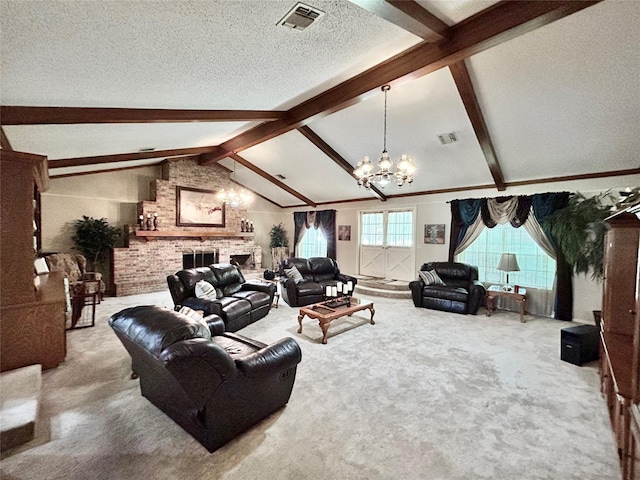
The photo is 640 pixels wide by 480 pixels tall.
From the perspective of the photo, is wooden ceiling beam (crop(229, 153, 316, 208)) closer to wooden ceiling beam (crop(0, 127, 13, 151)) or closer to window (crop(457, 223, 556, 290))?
wooden ceiling beam (crop(0, 127, 13, 151))

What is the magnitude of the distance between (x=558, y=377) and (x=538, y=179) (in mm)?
4009

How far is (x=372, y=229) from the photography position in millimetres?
8805

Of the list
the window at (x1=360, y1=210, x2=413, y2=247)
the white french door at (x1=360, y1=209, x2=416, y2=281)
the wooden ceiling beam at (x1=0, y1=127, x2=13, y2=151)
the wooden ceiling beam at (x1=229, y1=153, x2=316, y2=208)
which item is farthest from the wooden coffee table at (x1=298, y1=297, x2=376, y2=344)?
the wooden ceiling beam at (x1=229, y1=153, x2=316, y2=208)

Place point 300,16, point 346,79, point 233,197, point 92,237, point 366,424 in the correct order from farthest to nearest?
point 233,197 → point 92,237 → point 346,79 → point 366,424 → point 300,16

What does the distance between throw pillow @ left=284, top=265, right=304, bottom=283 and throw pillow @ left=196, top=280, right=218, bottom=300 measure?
73.0 inches

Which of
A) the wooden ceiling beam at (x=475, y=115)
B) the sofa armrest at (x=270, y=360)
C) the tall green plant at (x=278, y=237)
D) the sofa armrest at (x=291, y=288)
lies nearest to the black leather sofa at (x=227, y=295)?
the sofa armrest at (x=291, y=288)

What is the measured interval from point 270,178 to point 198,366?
7.51 m

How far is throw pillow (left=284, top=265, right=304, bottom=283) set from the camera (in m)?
6.32

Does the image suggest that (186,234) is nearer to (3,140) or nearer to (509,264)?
(3,140)

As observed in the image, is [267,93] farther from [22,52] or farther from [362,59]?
[22,52]

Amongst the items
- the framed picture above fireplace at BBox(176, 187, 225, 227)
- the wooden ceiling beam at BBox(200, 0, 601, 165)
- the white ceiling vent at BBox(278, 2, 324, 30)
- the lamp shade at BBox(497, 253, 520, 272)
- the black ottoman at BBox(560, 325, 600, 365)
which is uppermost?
the wooden ceiling beam at BBox(200, 0, 601, 165)

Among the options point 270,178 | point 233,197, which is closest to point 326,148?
point 233,197

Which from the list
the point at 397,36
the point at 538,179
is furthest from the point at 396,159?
the point at 397,36

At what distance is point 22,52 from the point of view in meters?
1.98
